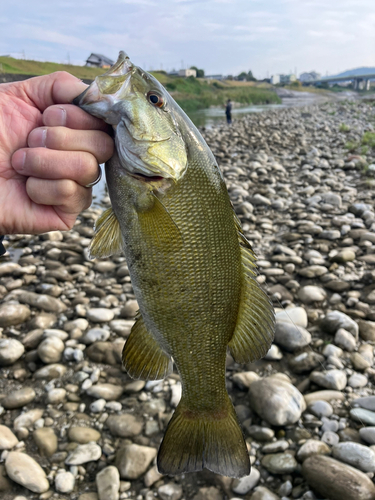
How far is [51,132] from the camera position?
1959 millimetres

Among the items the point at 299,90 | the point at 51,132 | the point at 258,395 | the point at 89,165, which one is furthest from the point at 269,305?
the point at 299,90

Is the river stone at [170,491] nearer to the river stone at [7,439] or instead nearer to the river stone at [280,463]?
the river stone at [280,463]

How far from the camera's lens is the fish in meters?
1.85

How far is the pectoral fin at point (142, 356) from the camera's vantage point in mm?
2148

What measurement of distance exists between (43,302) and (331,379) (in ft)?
10.9

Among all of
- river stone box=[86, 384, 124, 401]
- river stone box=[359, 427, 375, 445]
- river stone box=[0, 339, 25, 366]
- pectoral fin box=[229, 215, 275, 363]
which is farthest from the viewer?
river stone box=[0, 339, 25, 366]

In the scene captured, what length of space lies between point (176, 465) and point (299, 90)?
105486 millimetres

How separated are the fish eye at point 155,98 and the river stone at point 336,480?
8.42 feet

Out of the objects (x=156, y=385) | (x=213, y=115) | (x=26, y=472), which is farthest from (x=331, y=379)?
(x=213, y=115)

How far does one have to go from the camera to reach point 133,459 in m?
2.98

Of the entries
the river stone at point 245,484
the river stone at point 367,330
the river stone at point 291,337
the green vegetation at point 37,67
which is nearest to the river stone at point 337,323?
the river stone at point 367,330

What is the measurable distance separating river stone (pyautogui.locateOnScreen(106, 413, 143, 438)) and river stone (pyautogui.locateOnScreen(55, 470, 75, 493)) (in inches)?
18.4

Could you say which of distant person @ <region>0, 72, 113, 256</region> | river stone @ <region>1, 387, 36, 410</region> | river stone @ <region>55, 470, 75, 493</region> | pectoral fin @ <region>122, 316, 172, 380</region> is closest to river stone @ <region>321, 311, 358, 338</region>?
pectoral fin @ <region>122, 316, 172, 380</region>

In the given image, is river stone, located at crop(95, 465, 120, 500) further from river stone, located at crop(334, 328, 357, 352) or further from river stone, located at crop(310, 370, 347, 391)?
Answer: river stone, located at crop(334, 328, 357, 352)
